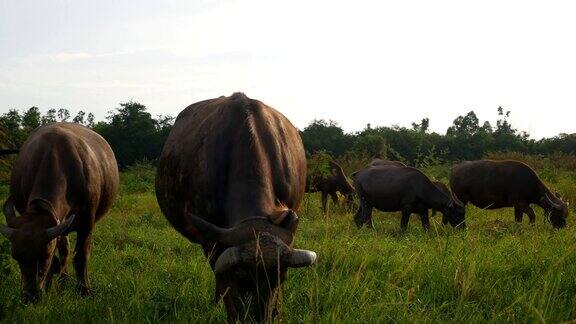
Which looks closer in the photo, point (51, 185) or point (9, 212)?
point (9, 212)

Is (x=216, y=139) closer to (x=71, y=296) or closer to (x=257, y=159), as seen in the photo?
(x=257, y=159)

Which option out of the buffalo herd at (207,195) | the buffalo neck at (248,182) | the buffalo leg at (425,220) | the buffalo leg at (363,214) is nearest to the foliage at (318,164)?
the buffalo leg at (363,214)

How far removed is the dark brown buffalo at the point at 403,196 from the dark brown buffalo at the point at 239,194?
6782 millimetres

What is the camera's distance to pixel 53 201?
577 cm

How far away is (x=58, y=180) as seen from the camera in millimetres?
6004

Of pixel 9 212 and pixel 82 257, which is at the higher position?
pixel 9 212

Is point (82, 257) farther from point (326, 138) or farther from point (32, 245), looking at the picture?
point (326, 138)

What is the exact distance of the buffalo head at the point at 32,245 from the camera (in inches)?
202

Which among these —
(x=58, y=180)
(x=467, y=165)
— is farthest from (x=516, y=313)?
(x=467, y=165)

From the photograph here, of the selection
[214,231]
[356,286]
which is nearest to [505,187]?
[356,286]

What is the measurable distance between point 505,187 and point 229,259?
11.7 m

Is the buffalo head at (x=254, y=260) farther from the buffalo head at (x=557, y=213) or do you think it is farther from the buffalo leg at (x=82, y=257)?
the buffalo head at (x=557, y=213)

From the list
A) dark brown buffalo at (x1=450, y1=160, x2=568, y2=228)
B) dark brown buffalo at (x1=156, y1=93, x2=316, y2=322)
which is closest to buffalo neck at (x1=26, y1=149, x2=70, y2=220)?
dark brown buffalo at (x1=156, y1=93, x2=316, y2=322)

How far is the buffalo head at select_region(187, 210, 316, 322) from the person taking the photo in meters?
3.29
